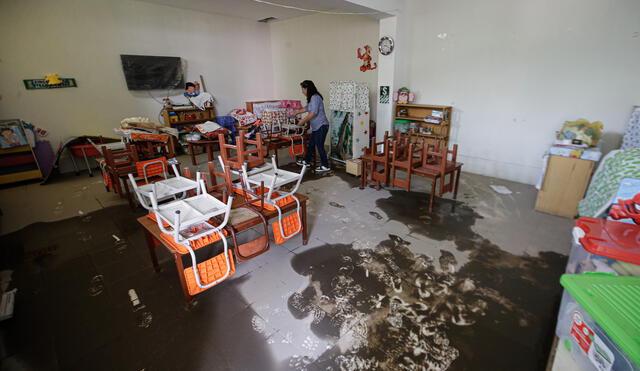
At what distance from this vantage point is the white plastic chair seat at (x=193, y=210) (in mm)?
2068

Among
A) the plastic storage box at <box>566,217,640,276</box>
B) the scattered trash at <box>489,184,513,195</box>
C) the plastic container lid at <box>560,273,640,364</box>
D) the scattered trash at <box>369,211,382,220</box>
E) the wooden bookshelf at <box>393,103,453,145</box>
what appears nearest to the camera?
the plastic container lid at <box>560,273,640,364</box>

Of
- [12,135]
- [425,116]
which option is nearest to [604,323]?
[425,116]

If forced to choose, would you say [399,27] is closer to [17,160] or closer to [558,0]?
[558,0]

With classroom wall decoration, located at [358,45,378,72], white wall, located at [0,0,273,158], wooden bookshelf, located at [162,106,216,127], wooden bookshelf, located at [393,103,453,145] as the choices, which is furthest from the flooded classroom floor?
classroom wall decoration, located at [358,45,378,72]

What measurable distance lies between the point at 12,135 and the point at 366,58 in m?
6.84

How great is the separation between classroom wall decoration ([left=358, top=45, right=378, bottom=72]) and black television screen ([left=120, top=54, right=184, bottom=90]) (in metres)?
4.33

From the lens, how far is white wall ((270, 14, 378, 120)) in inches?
251

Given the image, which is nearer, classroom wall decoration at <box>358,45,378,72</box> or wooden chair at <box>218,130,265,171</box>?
wooden chair at <box>218,130,265,171</box>

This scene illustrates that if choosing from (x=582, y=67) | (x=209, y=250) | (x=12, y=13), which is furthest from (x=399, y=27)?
(x=12, y=13)

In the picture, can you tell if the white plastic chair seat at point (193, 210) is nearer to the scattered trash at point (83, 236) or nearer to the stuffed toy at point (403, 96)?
the scattered trash at point (83, 236)

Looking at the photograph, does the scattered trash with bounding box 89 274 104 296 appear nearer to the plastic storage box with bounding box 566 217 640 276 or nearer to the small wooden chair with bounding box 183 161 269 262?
the small wooden chair with bounding box 183 161 269 262

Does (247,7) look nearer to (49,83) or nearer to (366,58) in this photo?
(366,58)

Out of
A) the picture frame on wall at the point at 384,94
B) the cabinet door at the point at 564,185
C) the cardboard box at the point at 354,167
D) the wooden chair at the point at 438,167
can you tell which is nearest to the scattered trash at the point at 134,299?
the wooden chair at the point at 438,167

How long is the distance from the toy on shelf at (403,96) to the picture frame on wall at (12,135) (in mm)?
6871
